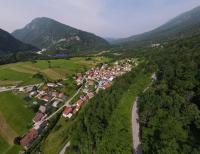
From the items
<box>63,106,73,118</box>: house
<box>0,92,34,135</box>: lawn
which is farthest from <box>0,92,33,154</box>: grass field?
<box>63,106,73,118</box>: house

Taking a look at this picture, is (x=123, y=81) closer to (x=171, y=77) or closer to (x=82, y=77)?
(x=171, y=77)

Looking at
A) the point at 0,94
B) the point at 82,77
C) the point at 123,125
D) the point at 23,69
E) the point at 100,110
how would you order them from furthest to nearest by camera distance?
the point at 23,69 → the point at 82,77 → the point at 0,94 → the point at 100,110 → the point at 123,125

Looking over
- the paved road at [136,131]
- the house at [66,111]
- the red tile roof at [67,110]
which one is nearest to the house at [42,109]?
the house at [66,111]

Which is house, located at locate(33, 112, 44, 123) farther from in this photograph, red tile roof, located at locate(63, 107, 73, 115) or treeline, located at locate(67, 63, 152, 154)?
treeline, located at locate(67, 63, 152, 154)

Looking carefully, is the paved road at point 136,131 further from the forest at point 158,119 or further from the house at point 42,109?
the house at point 42,109

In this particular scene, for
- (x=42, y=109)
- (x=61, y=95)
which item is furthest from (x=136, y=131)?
(x=61, y=95)

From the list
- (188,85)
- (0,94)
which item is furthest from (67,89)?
(188,85)
